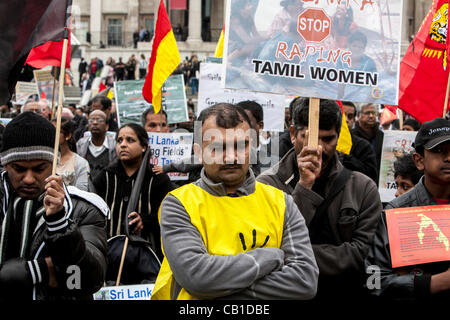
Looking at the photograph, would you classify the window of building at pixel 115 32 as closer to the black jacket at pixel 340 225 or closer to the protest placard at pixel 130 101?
the protest placard at pixel 130 101

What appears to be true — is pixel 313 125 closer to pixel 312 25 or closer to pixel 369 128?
pixel 312 25

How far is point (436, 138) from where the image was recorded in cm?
327

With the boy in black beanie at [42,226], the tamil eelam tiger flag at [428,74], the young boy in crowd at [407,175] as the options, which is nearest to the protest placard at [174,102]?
the tamil eelam tiger flag at [428,74]

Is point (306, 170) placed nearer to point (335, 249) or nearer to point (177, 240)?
point (335, 249)

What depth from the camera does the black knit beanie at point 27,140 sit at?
2916mm

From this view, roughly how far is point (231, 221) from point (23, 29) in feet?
5.08

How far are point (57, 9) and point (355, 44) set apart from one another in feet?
5.49

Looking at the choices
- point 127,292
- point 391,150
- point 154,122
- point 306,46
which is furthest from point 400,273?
point 154,122

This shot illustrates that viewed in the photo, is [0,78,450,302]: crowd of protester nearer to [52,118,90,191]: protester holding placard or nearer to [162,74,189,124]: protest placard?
[52,118,90,191]: protester holding placard

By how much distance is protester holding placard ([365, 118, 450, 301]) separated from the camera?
9.45ft

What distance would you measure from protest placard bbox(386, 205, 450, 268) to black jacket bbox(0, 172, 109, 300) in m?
1.38

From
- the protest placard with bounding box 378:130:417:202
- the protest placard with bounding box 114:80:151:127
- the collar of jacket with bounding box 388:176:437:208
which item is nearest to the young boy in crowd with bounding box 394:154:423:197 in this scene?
the protest placard with bounding box 378:130:417:202

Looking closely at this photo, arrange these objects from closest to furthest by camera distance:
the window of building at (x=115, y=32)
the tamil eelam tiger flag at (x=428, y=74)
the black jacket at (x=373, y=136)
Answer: the tamil eelam tiger flag at (x=428, y=74) → the black jacket at (x=373, y=136) → the window of building at (x=115, y=32)

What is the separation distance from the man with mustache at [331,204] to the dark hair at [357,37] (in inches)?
18.0
